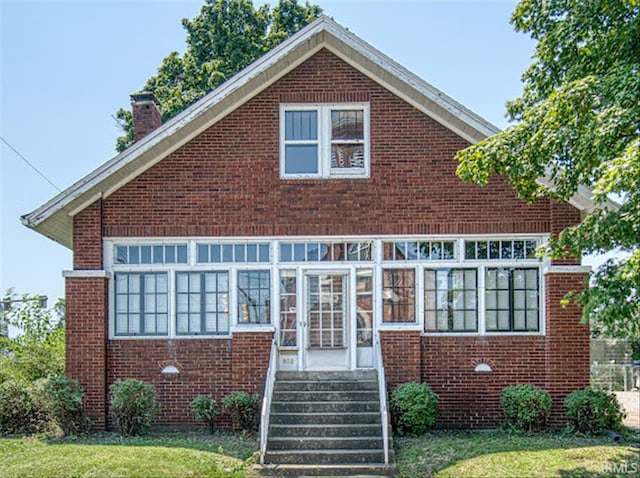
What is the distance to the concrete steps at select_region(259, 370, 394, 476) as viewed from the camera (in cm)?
1110

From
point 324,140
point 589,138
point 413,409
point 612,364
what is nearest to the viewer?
point 589,138

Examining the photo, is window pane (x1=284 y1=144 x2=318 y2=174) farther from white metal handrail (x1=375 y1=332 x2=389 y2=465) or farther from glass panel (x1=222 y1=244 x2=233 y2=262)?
white metal handrail (x1=375 y1=332 x2=389 y2=465)

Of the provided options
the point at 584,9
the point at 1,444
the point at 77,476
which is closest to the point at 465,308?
the point at 584,9

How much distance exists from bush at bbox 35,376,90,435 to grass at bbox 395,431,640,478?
578 cm

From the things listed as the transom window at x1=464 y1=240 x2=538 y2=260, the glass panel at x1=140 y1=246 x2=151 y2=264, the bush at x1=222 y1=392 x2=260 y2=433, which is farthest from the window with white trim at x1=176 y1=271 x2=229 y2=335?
the transom window at x1=464 y1=240 x2=538 y2=260

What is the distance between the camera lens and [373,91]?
14.0 metres

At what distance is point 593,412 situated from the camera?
12.9 meters

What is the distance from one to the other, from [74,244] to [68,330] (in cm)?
163

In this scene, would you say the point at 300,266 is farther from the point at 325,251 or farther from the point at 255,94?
the point at 255,94

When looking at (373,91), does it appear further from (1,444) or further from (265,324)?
(1,444)

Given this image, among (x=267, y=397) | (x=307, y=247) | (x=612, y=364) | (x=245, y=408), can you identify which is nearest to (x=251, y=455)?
(x=267, y=397)

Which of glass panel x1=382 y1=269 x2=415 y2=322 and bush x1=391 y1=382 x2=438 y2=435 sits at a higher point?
glass panel x1=382 y1=269 x2=415 y2=322

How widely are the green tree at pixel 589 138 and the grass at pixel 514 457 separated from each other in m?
1.88

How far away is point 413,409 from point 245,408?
304 cm
